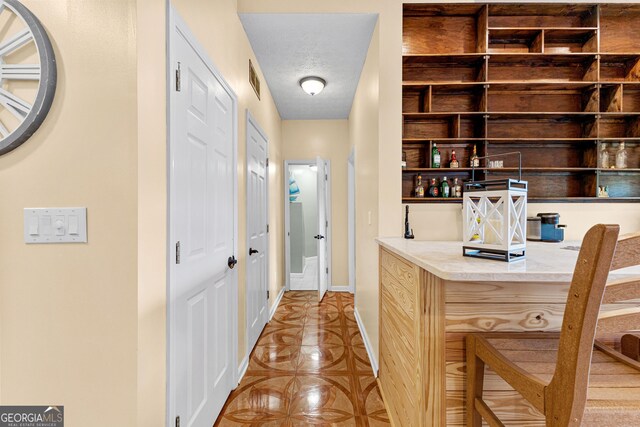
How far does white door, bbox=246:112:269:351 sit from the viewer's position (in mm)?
2605

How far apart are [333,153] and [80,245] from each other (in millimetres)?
3954

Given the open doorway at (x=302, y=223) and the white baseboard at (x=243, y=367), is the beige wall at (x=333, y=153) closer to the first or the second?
the open doorway at (x=302, y=223)

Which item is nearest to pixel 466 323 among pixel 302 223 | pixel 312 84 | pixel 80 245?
pixel 80 245

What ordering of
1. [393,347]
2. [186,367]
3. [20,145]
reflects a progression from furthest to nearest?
[393,347], [186,367], [20,145]

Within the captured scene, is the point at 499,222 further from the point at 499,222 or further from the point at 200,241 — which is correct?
the point at 200,241

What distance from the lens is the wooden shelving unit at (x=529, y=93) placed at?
236 centimetres

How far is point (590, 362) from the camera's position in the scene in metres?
0.64

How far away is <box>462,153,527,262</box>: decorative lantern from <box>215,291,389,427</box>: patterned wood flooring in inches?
54.0

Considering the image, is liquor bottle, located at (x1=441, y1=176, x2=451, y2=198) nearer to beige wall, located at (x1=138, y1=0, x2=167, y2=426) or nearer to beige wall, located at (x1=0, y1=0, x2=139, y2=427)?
beige wall, located at (x1=138, y1=0, x2=167, y2=426)

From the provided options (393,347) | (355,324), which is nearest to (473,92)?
(393,347)

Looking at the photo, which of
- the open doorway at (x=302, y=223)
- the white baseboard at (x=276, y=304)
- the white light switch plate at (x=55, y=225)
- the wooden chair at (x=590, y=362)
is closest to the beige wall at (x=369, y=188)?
the white baseboard at (x=276, y=304)

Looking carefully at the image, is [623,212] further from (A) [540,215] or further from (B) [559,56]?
(B) [559,56]

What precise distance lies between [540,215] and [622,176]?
982 mm

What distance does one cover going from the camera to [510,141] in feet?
8.02
